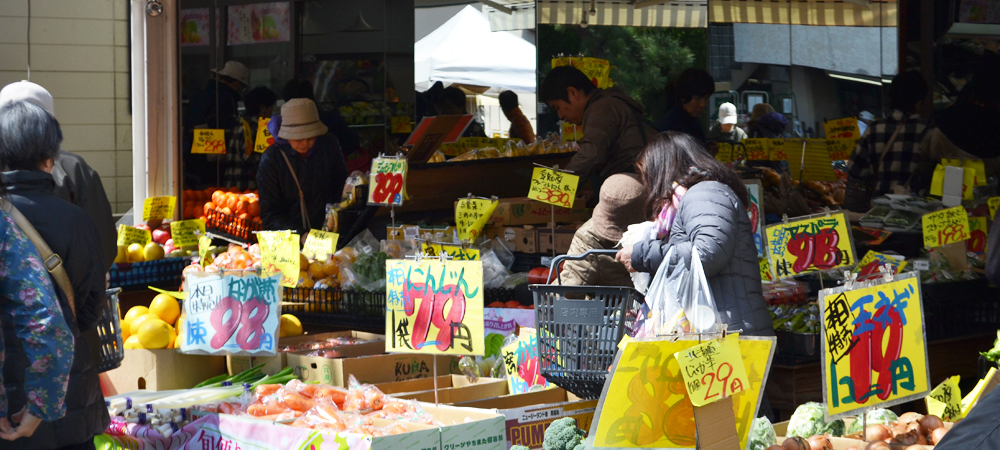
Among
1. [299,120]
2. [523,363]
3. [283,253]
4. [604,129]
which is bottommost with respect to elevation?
[523,363]

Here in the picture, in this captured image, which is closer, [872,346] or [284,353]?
[872,346]

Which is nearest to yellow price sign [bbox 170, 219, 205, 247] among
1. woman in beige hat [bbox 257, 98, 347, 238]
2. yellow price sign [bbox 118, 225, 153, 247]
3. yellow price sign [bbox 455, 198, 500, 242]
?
Answer: yellow price sign [bbox 118, 225, 153, 247]

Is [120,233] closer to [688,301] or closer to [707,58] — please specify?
[688,301]

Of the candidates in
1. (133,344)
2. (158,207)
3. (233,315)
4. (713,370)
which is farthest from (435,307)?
(158,207)

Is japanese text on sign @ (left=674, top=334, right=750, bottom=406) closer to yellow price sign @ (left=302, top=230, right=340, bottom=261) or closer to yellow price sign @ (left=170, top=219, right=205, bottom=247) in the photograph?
yellow price sign @ (left=302, top=230, right=340, bottom=261)

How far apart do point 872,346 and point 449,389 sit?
5.30 feet

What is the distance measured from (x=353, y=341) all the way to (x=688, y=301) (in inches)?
91.0

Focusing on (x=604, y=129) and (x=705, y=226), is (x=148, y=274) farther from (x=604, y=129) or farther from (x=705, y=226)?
(x=705, y=226)

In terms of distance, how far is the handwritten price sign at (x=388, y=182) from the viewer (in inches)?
212

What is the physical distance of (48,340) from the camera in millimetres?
2498

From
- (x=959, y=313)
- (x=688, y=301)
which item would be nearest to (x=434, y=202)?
(x=959, y=313)

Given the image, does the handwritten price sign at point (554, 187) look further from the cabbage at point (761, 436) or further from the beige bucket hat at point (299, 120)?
the cabbage at point (761, 436)

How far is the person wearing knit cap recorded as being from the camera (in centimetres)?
446

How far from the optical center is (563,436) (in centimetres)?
301
